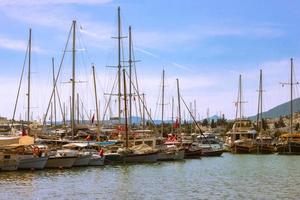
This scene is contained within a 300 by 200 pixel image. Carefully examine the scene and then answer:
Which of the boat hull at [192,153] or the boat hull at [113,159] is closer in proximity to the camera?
the boat hull at [113,159]

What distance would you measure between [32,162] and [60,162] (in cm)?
352

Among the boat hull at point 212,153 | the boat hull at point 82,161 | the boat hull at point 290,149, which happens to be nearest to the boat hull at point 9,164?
the boat hull at point 82,161

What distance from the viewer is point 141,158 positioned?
67.9 meters

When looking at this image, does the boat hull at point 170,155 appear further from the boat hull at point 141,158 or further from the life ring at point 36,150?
the life ring at point 36,150

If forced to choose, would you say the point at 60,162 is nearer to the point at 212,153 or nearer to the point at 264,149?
the point at 212,153

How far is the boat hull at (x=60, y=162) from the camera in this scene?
186ft

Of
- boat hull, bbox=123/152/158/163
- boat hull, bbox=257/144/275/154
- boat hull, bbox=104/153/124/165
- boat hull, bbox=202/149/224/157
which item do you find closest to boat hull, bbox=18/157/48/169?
boat hull, bbox=104/153/124/165

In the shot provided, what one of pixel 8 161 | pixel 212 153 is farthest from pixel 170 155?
pixel 8 161

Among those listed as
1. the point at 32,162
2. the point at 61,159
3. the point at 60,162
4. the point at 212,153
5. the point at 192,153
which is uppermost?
the point at 61,159

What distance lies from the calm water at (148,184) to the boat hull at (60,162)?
1.19 meters

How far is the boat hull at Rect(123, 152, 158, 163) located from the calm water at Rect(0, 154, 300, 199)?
5692 mm

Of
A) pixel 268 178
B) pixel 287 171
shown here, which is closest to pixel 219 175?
pixel 268 178

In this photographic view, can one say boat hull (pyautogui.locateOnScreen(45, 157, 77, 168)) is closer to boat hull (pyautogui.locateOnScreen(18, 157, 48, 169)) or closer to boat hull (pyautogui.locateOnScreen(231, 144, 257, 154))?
boat hull (pyautogui.locateOnScreen(18, 157, 48, 169))

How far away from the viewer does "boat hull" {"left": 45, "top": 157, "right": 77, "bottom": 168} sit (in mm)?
56812
